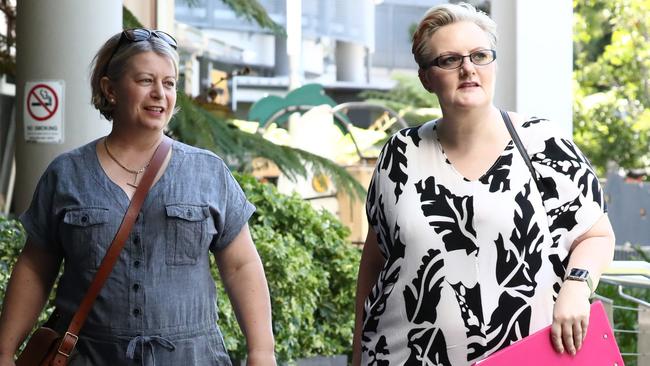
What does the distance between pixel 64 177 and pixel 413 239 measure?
38.8 inches

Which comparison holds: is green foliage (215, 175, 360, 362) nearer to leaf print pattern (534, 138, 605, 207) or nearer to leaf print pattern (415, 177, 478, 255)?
leaf print pattern (415, 177, 478, 255)

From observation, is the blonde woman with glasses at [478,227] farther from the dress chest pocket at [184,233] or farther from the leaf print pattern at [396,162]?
the dress chest pocket at [184,233]

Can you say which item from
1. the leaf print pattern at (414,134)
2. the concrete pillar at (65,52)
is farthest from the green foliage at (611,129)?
the leaf print pattern at (414,134)

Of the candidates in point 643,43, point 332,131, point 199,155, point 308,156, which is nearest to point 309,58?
point 643,43

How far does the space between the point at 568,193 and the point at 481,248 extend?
0.26 metres

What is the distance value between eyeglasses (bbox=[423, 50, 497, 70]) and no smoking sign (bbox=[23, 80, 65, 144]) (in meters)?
2.92

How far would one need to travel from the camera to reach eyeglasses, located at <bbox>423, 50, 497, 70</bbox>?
3.30 m

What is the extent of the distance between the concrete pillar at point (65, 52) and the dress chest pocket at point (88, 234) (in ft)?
7.78

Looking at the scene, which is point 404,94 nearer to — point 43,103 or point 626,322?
point 626,322

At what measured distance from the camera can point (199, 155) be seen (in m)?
3.62

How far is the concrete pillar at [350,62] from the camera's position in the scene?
44.0 m

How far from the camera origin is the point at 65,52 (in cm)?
578

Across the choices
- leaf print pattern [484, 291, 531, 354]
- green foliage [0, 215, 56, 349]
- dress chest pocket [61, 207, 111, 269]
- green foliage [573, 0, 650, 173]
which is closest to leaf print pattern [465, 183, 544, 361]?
leaf print pattern [484, 291, 531, 354]

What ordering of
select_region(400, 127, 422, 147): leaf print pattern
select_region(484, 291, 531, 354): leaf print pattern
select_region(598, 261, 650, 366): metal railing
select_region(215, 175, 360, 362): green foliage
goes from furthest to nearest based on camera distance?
1. select_region(215, 175, 360, 362): green foliage
2. select_region(598, 261, 650, 366): metal railing
3. select_region(400, 127, 422, 147): leaf print pattern
4. select_region(484, 291, 531, 354): leaf print pattern
